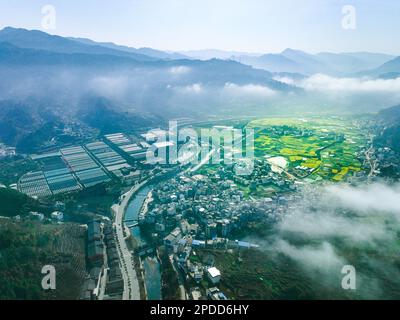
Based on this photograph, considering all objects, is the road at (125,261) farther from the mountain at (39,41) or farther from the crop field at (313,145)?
the mountain at (39,41)

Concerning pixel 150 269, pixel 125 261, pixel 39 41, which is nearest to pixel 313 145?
pixel 150 269

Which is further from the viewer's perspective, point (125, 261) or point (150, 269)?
point (125, 261)

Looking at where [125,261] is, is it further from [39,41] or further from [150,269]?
[39,41]

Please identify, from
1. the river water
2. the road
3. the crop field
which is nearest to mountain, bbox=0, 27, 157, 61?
the crop field

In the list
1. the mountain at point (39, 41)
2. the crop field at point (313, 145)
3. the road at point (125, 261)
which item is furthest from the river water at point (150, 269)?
the mountain at point (39, 41)

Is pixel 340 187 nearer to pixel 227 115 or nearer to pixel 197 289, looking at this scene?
pixel 197 289
